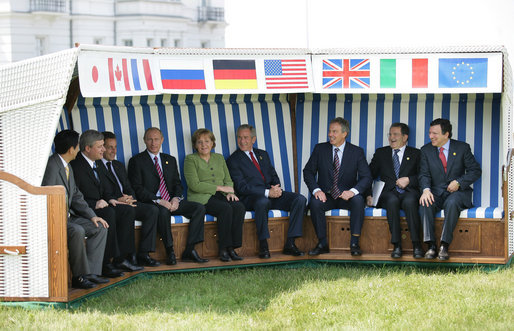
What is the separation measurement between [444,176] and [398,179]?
47cm

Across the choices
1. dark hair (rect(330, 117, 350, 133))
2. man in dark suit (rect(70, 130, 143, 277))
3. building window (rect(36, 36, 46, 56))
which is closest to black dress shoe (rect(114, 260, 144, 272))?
man in dark suit (rect(70, 130, 143, 277))

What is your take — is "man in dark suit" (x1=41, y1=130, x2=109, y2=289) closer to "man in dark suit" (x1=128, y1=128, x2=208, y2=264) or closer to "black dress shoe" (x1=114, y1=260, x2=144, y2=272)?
"black dress shoe" (x1=114, y1=260, x2=144, y2=272)

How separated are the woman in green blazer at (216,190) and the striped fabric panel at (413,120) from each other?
1.07 meters

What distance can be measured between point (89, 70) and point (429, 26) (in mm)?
9214

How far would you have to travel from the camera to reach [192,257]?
7496mm

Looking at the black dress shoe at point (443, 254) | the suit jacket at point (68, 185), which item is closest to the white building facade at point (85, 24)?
the suit jacket at point (68, 185)

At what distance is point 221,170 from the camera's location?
318 inches

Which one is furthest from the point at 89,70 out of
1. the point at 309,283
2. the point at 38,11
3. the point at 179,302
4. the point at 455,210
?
the point at 38,11

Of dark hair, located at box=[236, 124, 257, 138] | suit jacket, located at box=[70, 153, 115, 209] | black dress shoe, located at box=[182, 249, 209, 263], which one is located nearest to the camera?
suit jacket, located at box=[70, 153, 115, 209]

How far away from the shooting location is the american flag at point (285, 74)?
298 inches

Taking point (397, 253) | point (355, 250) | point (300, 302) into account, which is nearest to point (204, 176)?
point (355, 250)

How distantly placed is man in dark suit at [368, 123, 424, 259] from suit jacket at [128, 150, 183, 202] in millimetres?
2045

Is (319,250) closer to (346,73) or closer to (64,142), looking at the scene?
(346,73)

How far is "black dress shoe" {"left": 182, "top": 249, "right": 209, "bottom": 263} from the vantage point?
24.5ft
